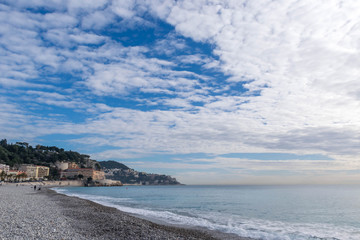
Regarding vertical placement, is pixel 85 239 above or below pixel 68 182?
above

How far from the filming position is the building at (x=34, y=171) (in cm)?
17388

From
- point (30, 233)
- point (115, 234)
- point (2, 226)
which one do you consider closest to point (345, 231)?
point (115, 234)

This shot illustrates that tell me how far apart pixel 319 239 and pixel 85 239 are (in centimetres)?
1446

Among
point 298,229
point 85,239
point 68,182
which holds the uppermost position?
point 85,239

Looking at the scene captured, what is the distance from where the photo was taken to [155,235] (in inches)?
536

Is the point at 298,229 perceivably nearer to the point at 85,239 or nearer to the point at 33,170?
the point at 85,239

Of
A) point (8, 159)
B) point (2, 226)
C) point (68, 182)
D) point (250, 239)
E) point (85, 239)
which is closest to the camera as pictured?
point (85, 239)

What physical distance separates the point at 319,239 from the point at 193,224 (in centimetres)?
882

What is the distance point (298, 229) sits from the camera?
20.3 m

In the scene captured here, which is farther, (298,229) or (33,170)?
(33,170)

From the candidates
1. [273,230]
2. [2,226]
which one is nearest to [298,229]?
[273,230]

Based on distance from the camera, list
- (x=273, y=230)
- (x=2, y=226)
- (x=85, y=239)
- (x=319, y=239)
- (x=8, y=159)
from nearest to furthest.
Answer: (x=85, y=239), (x=2, y=226), (x=319, y=239), (x=273, y=230), (x=8, y=159)

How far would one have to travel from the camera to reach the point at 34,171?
179000 millimetres

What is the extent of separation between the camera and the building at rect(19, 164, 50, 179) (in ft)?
570
